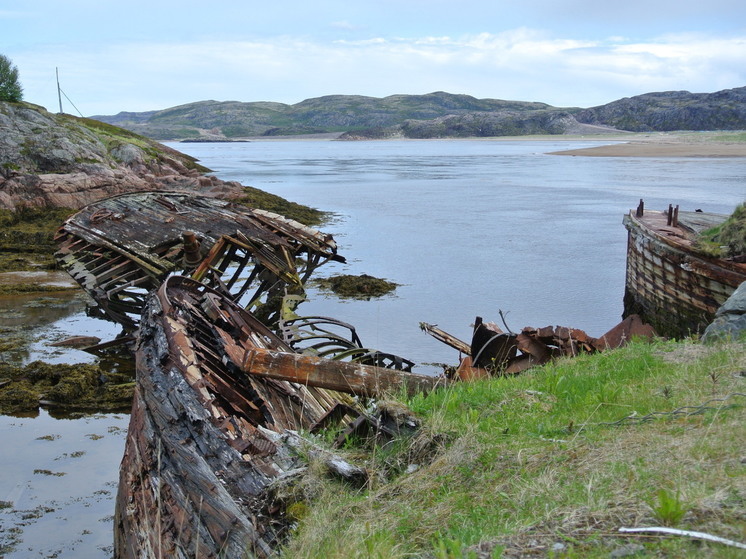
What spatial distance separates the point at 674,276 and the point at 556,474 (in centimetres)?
1121

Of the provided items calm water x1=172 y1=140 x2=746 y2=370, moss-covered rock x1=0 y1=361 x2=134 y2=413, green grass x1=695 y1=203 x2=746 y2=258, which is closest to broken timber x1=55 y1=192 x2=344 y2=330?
moss-covered rock x1=0 y1=361 x2=134 y2=413

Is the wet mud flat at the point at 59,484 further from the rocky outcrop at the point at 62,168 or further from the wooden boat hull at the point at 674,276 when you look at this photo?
the rocky outcrop at the point at 62,168

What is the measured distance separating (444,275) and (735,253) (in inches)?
453

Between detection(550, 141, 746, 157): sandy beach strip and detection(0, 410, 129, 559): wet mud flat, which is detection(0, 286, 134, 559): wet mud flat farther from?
detection(550, 141, 746, 157): sandy beach strip

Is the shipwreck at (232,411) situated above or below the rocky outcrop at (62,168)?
below

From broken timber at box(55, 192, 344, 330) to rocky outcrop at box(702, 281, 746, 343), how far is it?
8.35m

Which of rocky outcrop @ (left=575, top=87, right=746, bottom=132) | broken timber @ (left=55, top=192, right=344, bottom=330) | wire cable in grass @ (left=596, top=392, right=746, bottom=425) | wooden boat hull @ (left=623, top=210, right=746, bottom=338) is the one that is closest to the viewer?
wire cable in grass @ (left=596, top=392, right=746, bottom=425)

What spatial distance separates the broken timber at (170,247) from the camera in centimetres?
1364

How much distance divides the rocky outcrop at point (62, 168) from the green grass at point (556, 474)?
26646 mm

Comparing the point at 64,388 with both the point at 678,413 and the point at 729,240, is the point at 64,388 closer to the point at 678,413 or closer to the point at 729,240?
the point at 678,413

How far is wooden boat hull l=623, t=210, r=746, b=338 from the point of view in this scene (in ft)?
41.6

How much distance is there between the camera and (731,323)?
26.9 ft

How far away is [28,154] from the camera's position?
3272 centimetres

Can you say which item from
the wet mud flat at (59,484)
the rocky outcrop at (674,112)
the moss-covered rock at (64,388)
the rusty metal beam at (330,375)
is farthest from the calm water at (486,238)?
the rocky outcrop at (674,112)
